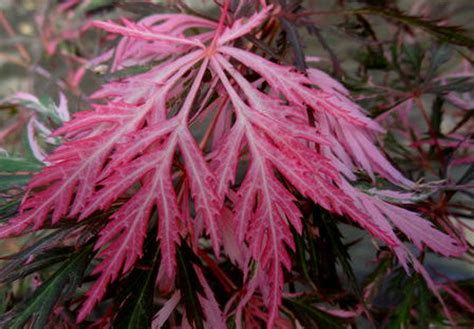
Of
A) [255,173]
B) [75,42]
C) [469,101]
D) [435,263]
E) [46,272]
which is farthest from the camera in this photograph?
[75,42]

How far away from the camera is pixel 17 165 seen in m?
Result: 0.61

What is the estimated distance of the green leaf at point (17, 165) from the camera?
597 millimetres

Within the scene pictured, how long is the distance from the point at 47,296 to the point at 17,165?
0.62 feet

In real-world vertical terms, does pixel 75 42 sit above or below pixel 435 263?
above

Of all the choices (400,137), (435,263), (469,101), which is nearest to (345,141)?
(469,101)

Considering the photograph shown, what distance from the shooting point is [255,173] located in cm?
44

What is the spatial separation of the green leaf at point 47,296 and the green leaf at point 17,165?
0.49 ft

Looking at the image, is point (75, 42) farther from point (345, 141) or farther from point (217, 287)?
point (345, 141)

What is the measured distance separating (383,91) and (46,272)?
0.55m

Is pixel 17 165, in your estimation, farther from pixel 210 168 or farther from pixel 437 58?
pixel 437 58

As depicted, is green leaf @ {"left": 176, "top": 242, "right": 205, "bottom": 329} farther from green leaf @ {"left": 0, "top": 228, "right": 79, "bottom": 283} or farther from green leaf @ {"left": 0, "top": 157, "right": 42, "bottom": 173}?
green leaf @ {"left": 0, "top": 157, "right": 42, "bottom": 173}

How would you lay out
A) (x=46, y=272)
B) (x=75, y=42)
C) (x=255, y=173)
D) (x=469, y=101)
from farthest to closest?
1. (x=75, y=42)
2. (x=469, y=101)
3. (x=46, y=272)
4. (x=255, y=173)

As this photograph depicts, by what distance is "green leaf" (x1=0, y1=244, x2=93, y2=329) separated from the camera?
488 mm

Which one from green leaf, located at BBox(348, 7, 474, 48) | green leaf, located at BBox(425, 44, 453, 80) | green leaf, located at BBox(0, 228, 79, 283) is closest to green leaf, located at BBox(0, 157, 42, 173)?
green leaf, located at BBox(0, 228, 79, 283)
